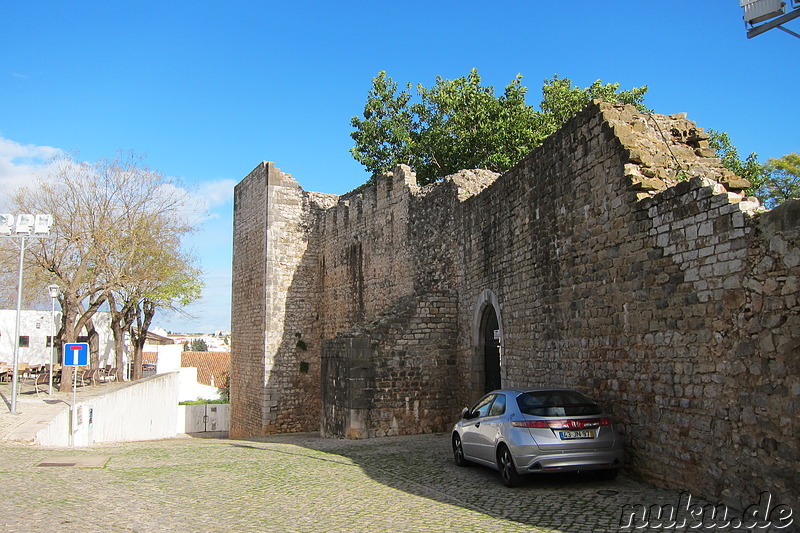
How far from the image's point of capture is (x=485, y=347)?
14875mm

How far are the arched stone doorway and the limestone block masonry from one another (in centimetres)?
5

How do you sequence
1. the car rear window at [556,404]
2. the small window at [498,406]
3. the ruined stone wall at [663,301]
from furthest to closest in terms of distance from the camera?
the small window at [498,406]
the car rear window at [556,404]
the ruined stone wall at [663,301]

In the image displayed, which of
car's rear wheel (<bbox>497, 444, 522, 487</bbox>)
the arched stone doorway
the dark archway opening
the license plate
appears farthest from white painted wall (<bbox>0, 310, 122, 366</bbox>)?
the license plate

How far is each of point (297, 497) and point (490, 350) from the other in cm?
756

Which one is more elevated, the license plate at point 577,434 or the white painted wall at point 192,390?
the license plate at point 577,434

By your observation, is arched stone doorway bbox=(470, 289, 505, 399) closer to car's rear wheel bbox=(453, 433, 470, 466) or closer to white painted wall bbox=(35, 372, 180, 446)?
car's rear wheel bbox=(453, 433, 470, 466)

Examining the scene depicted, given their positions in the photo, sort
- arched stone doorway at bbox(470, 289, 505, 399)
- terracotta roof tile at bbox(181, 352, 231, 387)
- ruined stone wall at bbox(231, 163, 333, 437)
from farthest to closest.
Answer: terracotta roof tile at bbox(181, 352, 231, 387) < ruined stone wall at bbox(231, 163, 333, 437) < arched stone doorway at bbox(470, 289, 505, 399)

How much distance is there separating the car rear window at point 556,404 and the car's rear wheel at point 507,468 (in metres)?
0.60

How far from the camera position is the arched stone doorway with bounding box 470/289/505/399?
14195 millimetres

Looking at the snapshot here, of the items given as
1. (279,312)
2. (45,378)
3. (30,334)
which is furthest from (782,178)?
(30,334)

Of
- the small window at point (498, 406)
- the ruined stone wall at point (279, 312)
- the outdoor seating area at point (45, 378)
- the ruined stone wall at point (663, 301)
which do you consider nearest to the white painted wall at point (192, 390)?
the outdoor seating area at point (45, 378)

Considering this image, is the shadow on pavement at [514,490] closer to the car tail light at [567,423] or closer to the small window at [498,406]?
the car tail light at [567,423]

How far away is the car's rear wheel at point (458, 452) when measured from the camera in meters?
9.87

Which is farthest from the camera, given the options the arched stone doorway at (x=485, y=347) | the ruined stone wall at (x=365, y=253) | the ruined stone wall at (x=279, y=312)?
the ruined stone wall at (x=279, y=312)
